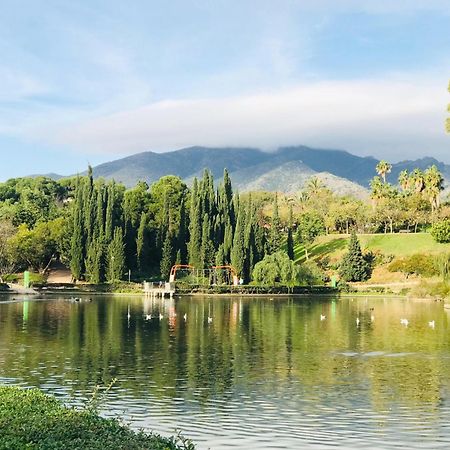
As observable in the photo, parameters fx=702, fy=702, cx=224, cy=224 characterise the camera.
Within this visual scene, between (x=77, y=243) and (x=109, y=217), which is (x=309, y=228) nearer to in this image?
(x=109, y=217)

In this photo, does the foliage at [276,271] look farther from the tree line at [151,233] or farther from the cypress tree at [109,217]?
the cypress tree at [109,217]

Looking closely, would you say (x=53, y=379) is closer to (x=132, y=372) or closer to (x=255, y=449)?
(x=132, y=372)

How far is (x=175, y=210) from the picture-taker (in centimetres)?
9469

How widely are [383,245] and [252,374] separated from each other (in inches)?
3023

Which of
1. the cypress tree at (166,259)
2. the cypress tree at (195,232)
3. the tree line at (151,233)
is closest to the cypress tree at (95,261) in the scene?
the tree line at (151,233)

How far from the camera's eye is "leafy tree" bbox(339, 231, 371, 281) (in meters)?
87.7

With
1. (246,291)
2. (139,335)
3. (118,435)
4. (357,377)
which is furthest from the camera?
(246,291)

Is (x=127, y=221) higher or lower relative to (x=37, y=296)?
higher

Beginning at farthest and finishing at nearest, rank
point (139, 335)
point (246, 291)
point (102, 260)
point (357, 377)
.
Result: point (102, 260) → point (246, 291) → point (139, 335) → point (357, 377)

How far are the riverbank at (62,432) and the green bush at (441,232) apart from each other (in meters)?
84.1

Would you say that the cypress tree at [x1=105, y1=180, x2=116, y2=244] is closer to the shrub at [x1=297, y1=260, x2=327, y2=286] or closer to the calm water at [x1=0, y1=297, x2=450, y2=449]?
the shrub at [x1=297, y1=260, x2=327, y2=286]

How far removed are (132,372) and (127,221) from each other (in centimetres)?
6313

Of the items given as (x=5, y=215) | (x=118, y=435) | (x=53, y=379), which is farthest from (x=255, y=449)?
(x=5, y=215)

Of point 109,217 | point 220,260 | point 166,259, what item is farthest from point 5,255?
point 220,260
